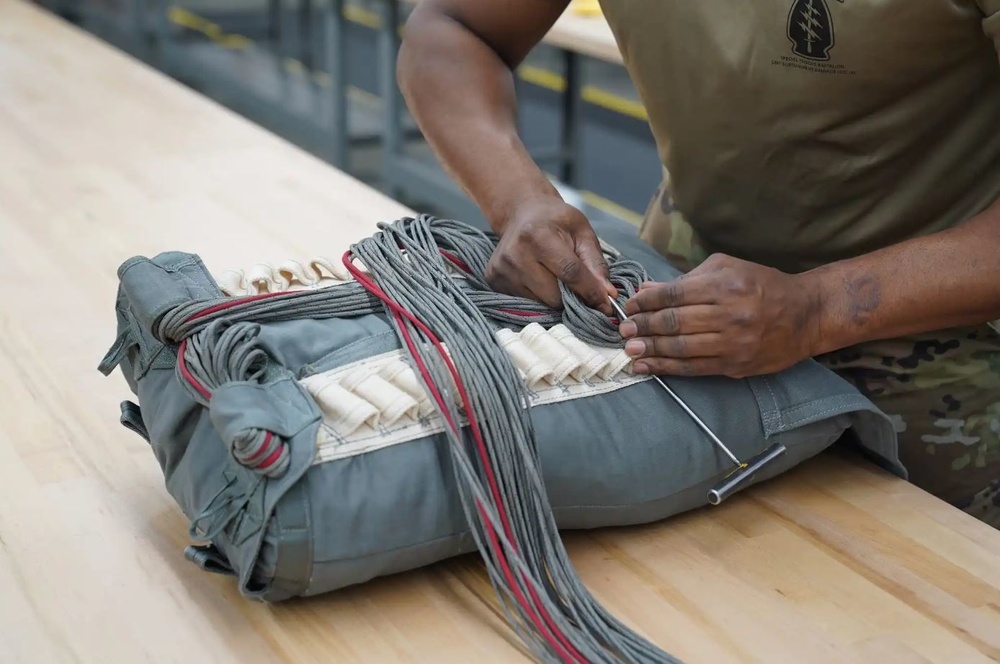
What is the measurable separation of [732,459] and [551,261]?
262mm

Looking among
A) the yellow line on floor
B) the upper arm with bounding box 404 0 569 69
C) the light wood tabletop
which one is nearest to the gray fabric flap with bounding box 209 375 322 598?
the upper arm with bounding box 404 0 569 69

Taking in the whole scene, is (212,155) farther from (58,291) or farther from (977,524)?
(977,524)

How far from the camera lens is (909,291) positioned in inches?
45.7

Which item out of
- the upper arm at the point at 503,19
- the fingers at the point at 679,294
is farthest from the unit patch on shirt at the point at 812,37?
the upper arm at the point at 503,19

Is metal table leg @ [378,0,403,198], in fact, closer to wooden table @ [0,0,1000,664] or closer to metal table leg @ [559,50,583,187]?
metal table leg @ [559,50,583,187]

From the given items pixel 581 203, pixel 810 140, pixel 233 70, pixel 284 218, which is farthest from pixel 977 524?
pixel 233 70

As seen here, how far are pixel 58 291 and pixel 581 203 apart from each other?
1.58 meters

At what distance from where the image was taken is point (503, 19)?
1572 millimetres

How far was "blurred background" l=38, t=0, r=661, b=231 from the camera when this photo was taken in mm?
3926

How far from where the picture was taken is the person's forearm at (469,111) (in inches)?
54.9

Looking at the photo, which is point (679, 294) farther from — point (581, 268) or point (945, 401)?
point (945, 401)

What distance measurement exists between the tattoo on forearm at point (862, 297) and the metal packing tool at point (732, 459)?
142 millimetres

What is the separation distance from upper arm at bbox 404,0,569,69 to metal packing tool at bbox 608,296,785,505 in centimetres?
56

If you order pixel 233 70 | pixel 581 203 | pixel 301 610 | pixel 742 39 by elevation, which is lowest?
pixel 233 70
